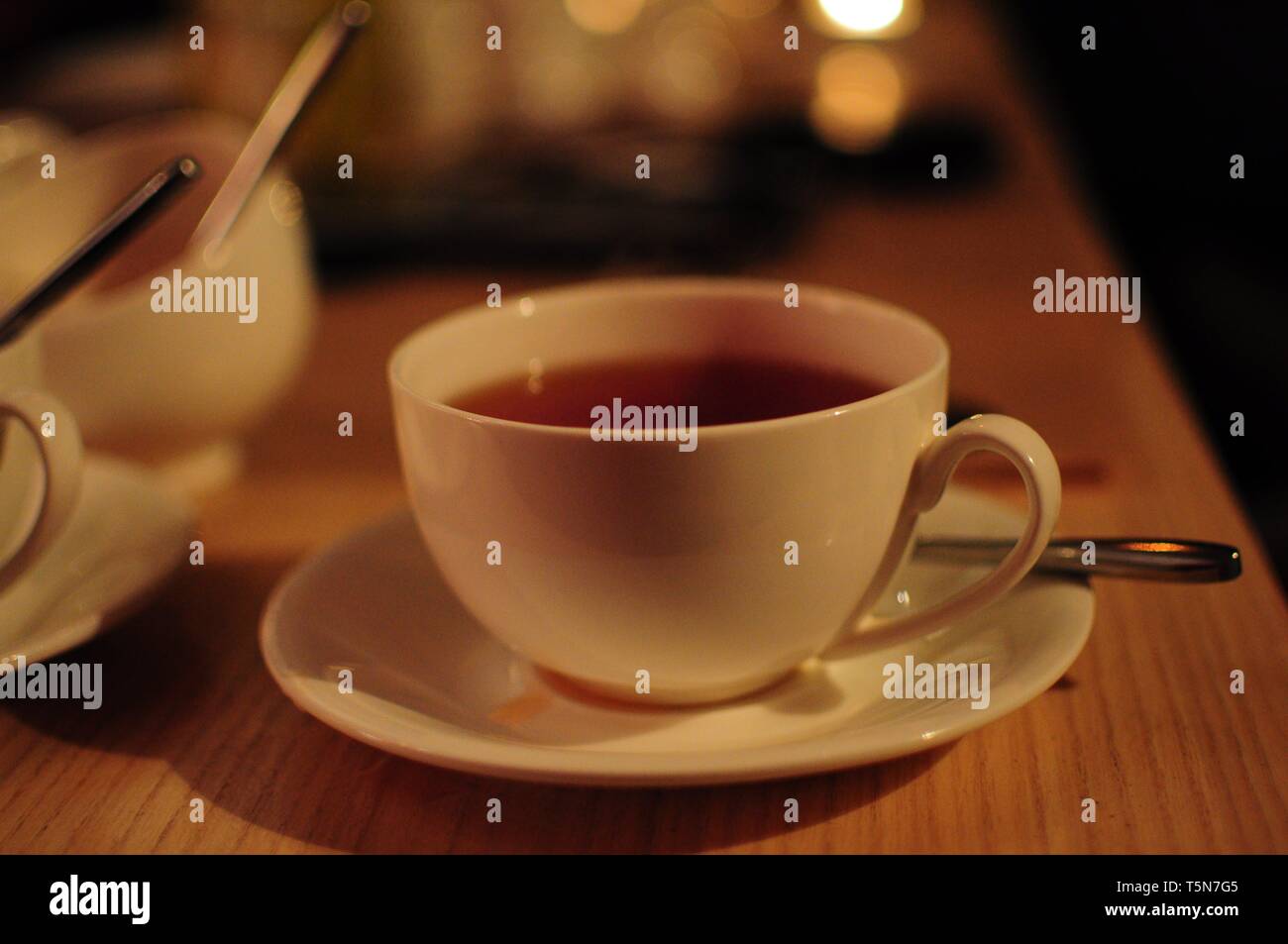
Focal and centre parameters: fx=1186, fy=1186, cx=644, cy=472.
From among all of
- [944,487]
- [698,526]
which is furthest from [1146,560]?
[698,526]

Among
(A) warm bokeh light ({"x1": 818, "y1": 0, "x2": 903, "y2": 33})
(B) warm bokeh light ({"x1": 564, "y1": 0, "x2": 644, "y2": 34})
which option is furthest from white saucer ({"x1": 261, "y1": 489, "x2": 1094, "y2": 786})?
(B) warm bokeh light ({"x1": 564, "y1": 0, "x2": 644, "y2": 34})

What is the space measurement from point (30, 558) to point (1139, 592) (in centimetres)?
56

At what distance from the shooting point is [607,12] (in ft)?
9.14

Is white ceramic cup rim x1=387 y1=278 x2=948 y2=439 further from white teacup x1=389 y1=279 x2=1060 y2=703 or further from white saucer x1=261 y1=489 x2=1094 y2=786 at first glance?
white saucer x1=261 y1=489 x2=1094 y2=786

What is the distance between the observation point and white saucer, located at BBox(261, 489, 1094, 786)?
0.43 m

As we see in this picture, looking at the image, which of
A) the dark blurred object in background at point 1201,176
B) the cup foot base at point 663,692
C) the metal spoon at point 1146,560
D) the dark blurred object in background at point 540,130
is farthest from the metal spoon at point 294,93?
the dark blurred object in background at point 1201,176

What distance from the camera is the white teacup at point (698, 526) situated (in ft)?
1.54

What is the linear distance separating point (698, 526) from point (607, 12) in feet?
8.40

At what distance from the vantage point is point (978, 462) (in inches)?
31.8

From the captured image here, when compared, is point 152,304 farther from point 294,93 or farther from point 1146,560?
point 1146,560

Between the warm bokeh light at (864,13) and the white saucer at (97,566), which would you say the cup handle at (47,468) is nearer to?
the white saucer at (97,566)

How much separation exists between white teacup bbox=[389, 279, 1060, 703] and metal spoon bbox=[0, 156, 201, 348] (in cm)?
13
